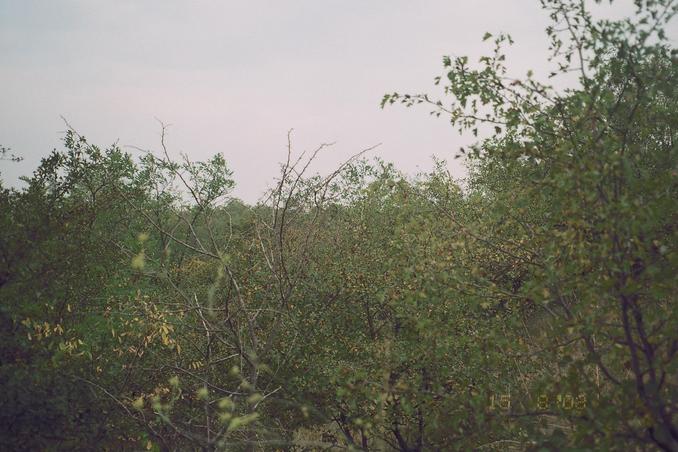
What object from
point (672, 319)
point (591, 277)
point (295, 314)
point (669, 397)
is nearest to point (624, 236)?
point (591, 277)

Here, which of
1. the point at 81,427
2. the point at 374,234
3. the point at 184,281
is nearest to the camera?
the point at 81,427

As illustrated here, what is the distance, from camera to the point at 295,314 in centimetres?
1281

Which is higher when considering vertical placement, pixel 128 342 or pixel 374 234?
pixel 374 234

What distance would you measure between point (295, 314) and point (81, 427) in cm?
472

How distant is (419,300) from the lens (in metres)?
9.25

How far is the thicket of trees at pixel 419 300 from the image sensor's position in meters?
4.90

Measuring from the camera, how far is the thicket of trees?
4.90 m

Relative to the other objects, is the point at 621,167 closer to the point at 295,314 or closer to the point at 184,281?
the point at 295,314

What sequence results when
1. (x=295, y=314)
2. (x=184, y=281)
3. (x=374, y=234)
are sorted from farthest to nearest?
(x=184, y=281), (x=374, y=234), (x=295, y=314)

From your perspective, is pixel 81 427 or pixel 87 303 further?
pixel 87 303

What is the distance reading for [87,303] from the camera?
12273 millimetres

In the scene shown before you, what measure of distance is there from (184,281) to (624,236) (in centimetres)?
2433

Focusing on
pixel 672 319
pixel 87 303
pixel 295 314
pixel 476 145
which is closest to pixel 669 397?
pixel 672 319

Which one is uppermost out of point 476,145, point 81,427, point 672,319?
point 476,145
